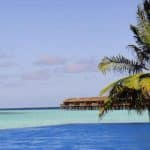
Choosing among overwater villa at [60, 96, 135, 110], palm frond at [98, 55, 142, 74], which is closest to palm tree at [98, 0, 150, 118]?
palm frond at [98, 55, 142, 74]

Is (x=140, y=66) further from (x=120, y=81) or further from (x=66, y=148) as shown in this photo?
(x=66, y=148)

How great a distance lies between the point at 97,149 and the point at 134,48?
10005mm

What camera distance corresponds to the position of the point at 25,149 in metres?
24.2

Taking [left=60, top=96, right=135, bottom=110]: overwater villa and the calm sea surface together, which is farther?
[left=60, top=96, right=135, bottom=110]: overwater villa

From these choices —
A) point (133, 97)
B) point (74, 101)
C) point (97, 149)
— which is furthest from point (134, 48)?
point (74, 101)

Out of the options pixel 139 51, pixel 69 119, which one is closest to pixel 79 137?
pixel 139 51

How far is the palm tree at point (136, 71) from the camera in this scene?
1311 centimetres

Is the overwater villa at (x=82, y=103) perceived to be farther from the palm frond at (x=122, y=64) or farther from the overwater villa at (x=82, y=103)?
the palm frond at (x=122, y=64)

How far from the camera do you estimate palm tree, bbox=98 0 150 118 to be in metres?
13.1

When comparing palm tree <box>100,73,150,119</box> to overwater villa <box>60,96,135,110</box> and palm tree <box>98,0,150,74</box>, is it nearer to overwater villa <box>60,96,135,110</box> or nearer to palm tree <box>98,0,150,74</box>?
palm tree <box>98,0,150,74</box>

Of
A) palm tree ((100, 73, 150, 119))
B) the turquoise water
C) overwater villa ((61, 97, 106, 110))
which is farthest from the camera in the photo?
overwater villa ((61, 97, 106, 110))

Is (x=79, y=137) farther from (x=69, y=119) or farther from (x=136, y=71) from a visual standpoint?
(x=69, y=119)

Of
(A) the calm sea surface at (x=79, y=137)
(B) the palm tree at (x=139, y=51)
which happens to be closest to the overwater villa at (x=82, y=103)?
(A) the calm sea surface at (x=79, y=137)

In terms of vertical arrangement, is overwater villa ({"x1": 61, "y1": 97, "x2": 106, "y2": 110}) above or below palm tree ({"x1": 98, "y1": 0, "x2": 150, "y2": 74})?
below
